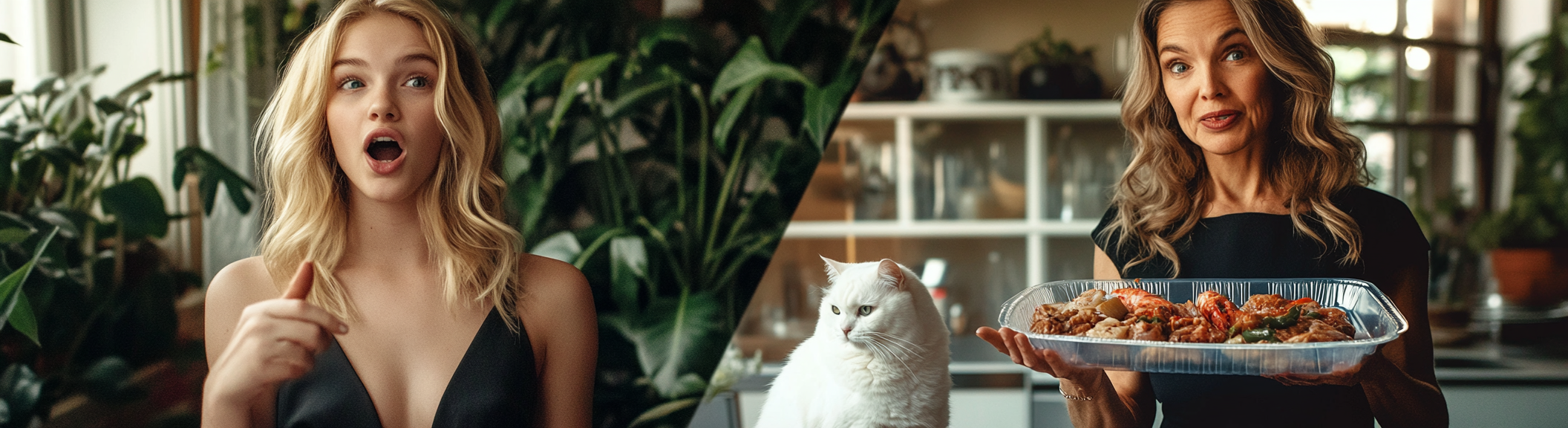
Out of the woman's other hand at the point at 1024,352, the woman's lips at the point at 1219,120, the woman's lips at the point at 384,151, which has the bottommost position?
the woman's other hand at the point at 1024,352

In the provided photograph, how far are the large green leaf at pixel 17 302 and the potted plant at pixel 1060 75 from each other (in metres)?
2.07

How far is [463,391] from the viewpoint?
0.95 metres

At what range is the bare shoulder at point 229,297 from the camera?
3.14 feet

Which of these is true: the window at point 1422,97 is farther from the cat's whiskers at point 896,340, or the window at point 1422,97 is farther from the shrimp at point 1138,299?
the cat's whiskers at point 896,340

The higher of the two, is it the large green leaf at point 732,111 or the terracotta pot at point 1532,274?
the large green leaf at point 732,111

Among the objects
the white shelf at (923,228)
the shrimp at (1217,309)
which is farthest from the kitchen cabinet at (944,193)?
the shrimp at (1217,309)

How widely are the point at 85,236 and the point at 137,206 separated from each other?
13 cm

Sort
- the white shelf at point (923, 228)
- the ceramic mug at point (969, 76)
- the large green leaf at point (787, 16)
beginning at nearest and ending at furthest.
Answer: the large green leaf at point (787, 16), the ceramic mug at point (969, 76), the white shelf at point (923, 228)

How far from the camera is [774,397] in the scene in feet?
3.19

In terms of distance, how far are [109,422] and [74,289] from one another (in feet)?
0.81

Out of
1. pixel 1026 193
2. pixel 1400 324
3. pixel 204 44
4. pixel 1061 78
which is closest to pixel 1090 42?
pixel 1061 78

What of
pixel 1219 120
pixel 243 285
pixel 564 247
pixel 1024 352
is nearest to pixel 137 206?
pixel 243 285

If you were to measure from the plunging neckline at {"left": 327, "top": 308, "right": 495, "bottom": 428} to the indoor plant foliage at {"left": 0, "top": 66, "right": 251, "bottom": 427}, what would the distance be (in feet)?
2.03

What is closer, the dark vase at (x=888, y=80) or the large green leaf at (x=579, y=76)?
the large green leaf at (x=579, y=76)
